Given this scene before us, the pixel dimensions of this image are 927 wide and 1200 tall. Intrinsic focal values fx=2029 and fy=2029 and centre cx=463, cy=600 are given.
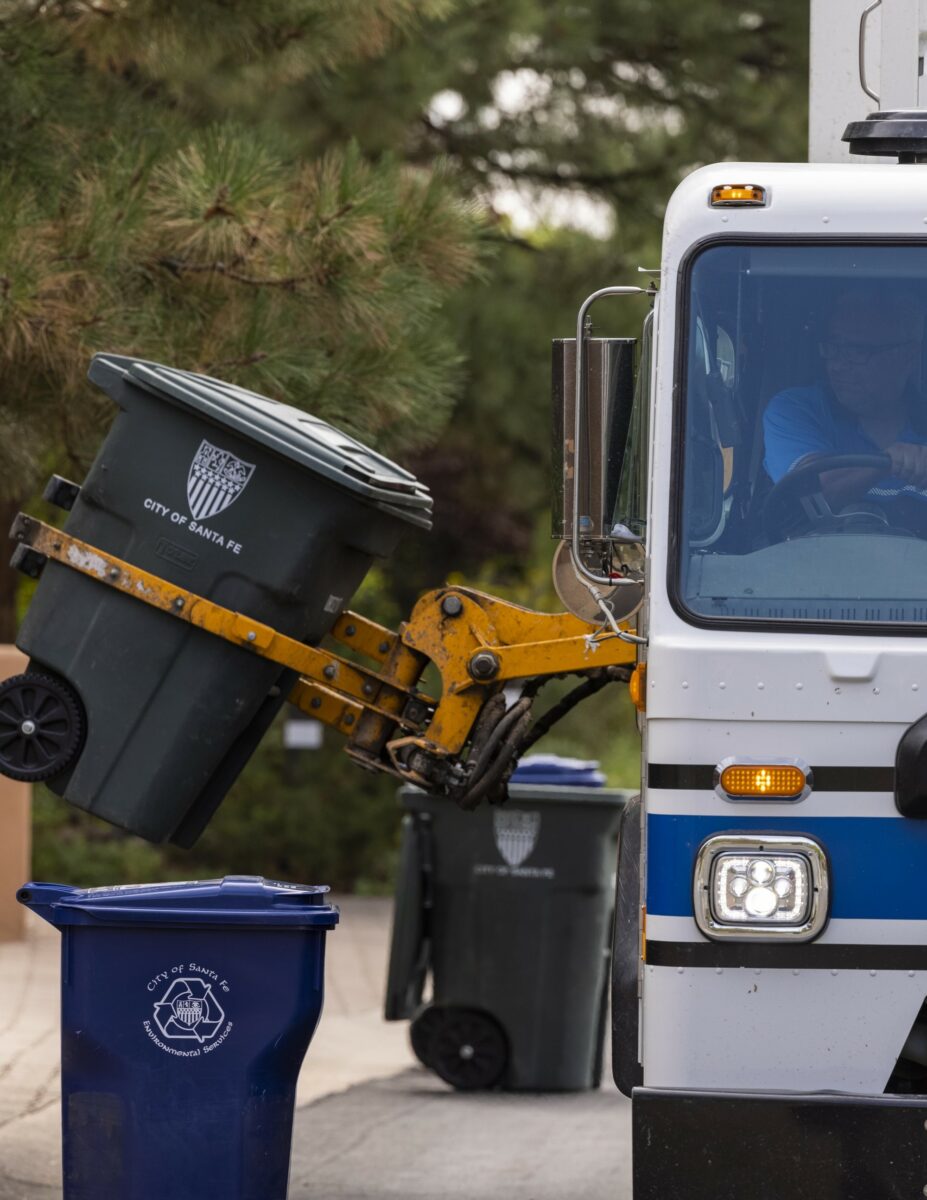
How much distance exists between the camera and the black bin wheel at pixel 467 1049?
827 cm

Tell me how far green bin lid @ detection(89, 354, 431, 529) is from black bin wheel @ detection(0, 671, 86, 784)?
2.74 ft

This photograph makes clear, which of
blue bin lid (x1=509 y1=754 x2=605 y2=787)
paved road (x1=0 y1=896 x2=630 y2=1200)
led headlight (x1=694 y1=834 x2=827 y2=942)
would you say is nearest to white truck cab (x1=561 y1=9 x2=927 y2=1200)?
led headlight (x1=694 y1=834 x2=827 y2=942)

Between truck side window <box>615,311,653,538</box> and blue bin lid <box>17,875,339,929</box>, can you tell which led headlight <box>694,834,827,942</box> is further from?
blue bin lid <box>17,875,339,929</box>

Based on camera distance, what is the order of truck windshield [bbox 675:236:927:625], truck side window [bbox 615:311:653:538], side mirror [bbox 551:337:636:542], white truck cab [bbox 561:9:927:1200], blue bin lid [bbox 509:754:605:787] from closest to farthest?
1. white truck cab [bbox 561:9:927:1200]
2. truck windshield [bbox 675:236:927:625]
3. side mirror [bbox 551:337:636:542]
4. truck side window [bbox 615:311:653:538]
5. blue bin lid [bbox 509:754:605:787]

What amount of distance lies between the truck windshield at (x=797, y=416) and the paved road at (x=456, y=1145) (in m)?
2.95

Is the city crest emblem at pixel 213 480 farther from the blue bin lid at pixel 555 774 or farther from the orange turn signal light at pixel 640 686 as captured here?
the blue bin lid at pixel 555 774

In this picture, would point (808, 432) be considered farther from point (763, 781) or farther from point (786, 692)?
point (763, 781)

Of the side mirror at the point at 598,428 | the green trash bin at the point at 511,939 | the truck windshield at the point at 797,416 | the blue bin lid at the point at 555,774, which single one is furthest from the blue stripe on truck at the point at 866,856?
the blue bin lid at the point at 555,774

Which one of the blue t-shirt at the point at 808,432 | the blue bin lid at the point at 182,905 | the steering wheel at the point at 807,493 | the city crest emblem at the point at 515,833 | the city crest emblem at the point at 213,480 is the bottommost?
the blue bin lid at the point at 182,905

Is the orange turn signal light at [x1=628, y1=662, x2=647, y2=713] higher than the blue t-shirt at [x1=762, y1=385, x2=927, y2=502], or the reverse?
the blue t-shirt at [x1=762, y1=385, x2=927, y2=502]

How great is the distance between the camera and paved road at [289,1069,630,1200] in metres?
6.45

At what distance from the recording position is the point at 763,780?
4016 millimetres

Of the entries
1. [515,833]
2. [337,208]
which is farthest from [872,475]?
[515,833]

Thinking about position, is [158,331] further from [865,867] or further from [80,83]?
[865,867]
